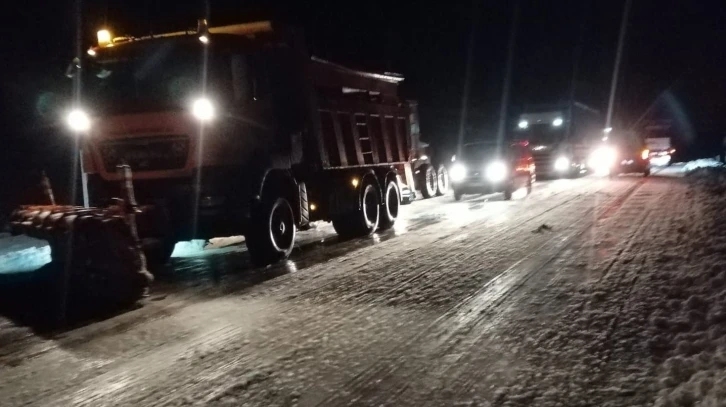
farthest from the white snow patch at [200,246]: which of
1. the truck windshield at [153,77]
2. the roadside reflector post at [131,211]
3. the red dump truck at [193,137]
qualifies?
the roadside reflector post at [131,211]

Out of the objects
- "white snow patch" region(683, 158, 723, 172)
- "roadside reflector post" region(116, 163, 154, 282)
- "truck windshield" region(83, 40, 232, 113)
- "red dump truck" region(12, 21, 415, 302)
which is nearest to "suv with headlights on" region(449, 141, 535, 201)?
"red dump truck" region(12, 21, 415, 302)

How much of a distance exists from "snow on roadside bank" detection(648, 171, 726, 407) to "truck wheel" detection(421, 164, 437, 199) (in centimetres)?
1157

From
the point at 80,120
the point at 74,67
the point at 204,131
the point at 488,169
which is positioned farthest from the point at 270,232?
the point at 488,169

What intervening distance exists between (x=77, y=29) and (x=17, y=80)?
83.9 inches

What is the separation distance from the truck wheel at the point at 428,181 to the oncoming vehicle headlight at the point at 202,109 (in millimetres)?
13002

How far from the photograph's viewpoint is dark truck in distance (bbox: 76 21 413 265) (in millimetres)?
10375

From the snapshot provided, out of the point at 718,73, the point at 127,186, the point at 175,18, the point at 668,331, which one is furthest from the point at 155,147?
the point at 718,73

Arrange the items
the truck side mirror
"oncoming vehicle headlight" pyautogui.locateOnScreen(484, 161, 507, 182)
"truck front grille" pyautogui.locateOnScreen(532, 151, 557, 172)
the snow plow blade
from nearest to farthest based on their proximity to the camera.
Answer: the snow plow blade < the truck side mirror < "oncoming vehicle headlight" pyautogui.locateOnScreen(484, 161, 507, 182) < "truck front grille" pyautogui.locateOnScreen(532, 151, 557, 172)

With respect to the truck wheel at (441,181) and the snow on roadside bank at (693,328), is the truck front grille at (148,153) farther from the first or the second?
the truck wheel at (441,181)

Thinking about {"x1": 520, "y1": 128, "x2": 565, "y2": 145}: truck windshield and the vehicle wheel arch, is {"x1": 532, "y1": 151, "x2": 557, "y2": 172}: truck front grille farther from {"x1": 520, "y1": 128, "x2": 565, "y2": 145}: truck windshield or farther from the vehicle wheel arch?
the vehicle wheel arch

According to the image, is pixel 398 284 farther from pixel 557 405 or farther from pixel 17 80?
pixel 17 80

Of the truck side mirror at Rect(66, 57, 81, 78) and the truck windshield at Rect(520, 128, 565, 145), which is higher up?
the truck side mirror at Rect(66, 57, 81, 78)

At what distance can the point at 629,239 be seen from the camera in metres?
12.1

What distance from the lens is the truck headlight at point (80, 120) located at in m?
10.7
